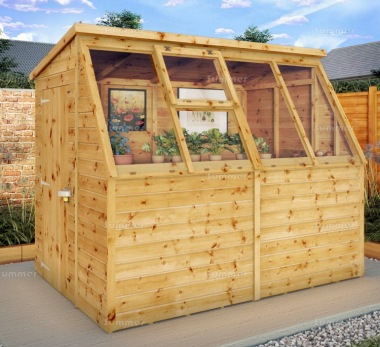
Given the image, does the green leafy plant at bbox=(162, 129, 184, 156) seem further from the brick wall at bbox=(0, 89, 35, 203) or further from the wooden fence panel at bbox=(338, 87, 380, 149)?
the wooden fence panel at bbox=(338, 87, 380, 149)

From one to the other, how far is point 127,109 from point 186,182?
101 centimetres

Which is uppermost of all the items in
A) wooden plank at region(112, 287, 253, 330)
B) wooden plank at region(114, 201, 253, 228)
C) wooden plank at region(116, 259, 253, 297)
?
wooden plank at region(114, 201, 253, 228)

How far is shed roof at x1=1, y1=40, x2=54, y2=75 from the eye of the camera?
35188 mm

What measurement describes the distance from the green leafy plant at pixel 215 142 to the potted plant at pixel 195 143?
49mm

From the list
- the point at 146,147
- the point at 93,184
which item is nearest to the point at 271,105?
the point at 146,147

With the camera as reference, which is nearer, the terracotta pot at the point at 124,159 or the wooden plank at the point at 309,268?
the terracotta pot at the point at 124,159

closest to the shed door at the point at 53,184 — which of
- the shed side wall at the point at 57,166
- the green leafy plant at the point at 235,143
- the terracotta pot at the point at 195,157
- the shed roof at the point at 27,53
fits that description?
the shed side wall at the point at 57,166

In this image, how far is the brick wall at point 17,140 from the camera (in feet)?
26.8

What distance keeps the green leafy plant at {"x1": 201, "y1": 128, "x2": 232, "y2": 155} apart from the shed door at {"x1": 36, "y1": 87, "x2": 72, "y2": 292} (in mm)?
1423

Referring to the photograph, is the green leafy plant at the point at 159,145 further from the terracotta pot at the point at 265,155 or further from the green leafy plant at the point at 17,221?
the green leafy plant at the point at 17,221

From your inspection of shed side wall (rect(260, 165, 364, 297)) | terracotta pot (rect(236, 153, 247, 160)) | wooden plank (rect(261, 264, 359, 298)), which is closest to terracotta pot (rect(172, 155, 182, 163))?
terracotta pot (rect(236, 153, 247, 160))

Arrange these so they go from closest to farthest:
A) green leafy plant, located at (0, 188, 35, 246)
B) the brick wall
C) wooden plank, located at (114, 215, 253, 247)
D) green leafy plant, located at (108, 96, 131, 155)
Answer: wooden plank, located at (114, 215, 253, 247) → green leafy plant, located at (108, 96, 131, 155) → green leafy plant, located at (0, 188, 35, 246) → the brick wall

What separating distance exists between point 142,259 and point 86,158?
1.06 metres

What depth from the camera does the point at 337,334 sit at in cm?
455
